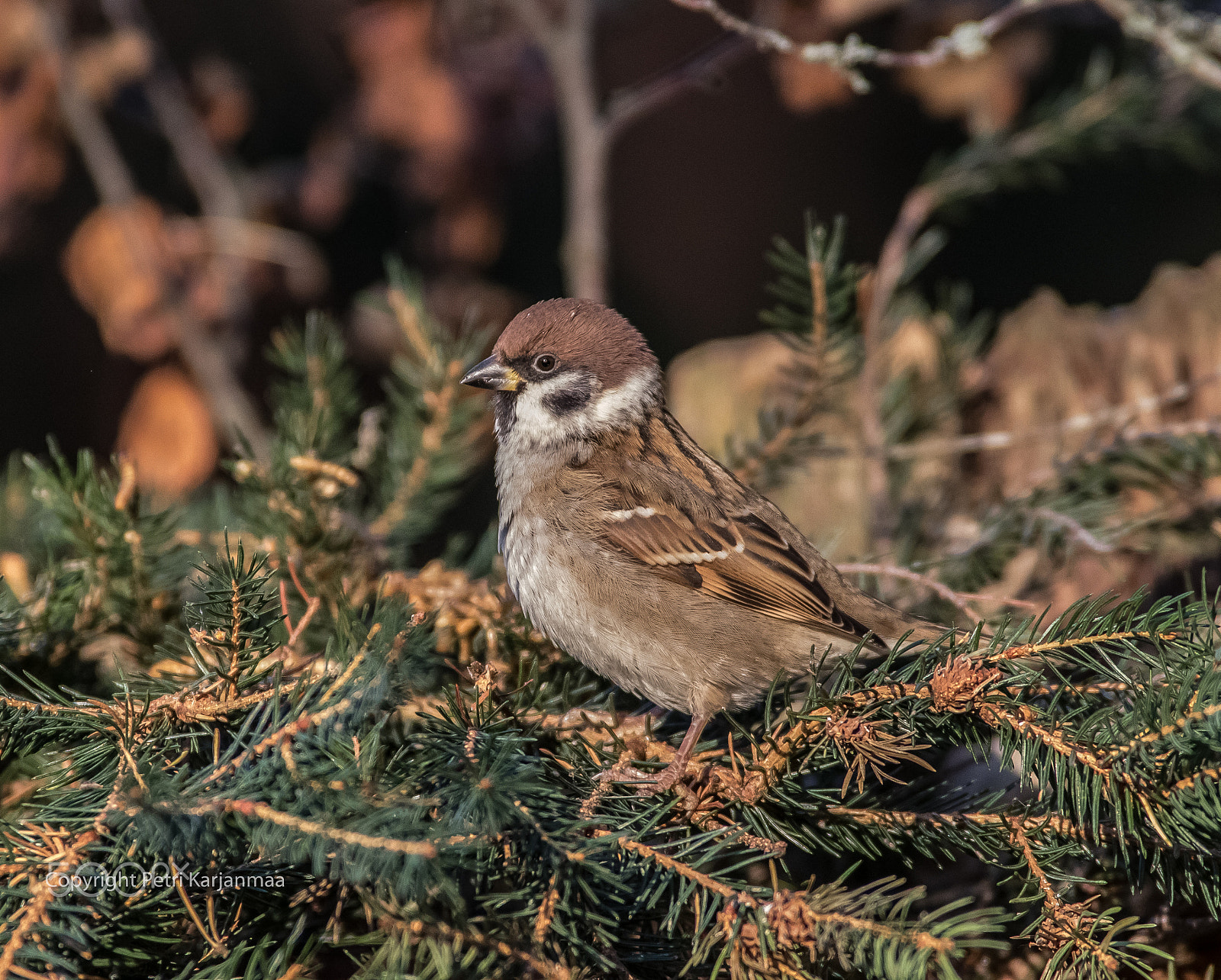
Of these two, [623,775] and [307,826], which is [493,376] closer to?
[623,775]

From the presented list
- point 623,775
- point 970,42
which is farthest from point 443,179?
point 623,775

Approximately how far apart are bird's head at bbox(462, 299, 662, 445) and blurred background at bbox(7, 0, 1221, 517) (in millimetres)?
202

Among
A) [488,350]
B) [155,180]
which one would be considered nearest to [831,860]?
[488,350]

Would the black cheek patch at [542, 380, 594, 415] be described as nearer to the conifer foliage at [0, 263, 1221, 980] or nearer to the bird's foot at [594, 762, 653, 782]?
the conifer foliage at [0, 263, 1221, 980]

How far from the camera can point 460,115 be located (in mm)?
3334

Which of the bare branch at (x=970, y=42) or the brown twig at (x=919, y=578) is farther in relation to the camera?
the bare branch at (x=970, y=42)

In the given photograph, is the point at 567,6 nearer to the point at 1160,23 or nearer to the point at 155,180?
the point at 1160,23

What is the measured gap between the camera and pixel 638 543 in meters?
2.01

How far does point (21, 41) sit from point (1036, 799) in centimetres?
346

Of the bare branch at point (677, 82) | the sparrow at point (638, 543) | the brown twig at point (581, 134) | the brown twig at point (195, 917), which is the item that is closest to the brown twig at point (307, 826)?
the brown twig at point (195, 917)

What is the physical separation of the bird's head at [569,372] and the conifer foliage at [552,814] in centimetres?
72

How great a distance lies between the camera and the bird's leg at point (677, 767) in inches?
54.6

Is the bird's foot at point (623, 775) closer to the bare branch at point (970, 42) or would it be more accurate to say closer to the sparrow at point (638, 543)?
the sparrow at point (638, 543)

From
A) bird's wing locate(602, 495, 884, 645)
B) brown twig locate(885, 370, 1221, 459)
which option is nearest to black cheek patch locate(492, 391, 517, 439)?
bird's wing locate(602, 495, 884, 645)
